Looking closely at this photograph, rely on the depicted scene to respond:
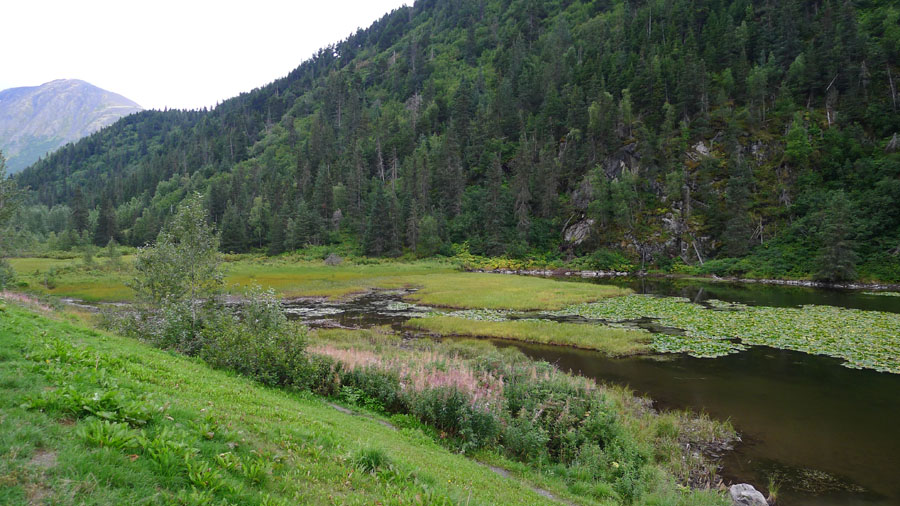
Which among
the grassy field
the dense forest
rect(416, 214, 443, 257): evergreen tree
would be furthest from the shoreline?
the grassy field

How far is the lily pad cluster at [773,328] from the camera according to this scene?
84.6 feet

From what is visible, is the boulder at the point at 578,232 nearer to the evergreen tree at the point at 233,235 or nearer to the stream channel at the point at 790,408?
the stream channel at the point at 790,408

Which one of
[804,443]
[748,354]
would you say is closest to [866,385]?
[748,354]

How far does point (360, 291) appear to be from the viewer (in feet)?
193

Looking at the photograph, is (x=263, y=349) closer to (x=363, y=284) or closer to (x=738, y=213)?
(x=363, y=284)

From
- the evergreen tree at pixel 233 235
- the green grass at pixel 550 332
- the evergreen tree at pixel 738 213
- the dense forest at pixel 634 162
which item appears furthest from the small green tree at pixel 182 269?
the evergreen tree at pixel 233 235

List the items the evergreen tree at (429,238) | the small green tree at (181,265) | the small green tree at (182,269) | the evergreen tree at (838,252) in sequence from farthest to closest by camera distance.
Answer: the evergreen tree at (429,238)
the evergreen tree at (838,252)
the small green tree at (181,265)
the small green tree at (182,269)

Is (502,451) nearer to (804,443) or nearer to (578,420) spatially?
(578,420)

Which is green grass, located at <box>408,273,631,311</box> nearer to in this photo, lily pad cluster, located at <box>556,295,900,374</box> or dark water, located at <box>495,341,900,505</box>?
lily pad cluster, located at <box>556,295,900,374</box>

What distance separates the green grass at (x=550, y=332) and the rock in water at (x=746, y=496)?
15.7m

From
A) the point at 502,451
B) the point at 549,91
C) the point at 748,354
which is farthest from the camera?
the point at 549,91

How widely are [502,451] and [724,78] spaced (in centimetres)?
12071

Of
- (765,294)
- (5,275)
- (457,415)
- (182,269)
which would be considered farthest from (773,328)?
(5,275)

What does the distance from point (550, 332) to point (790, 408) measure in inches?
642
